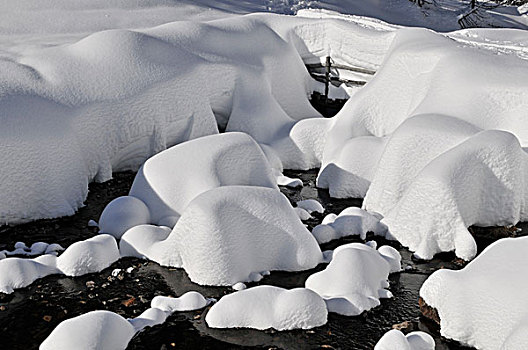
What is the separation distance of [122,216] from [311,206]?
2.30 metres

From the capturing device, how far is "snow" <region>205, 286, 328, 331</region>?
6.09 metres

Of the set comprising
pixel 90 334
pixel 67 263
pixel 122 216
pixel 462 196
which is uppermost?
pixel 462 196

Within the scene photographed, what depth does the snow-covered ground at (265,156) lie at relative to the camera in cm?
623

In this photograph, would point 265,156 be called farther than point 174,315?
Yes

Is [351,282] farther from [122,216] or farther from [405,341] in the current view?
[122,216]

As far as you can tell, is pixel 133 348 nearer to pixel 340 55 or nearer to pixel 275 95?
pixel 275 95

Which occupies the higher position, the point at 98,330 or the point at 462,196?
the point at 462,196

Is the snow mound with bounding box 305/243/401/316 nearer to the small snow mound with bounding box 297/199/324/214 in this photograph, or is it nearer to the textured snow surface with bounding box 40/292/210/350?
the textured snow surface with bounding box 40/292/210/350

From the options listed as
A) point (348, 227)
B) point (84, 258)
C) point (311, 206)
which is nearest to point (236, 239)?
point (84, 258)

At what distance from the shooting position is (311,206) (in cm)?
900

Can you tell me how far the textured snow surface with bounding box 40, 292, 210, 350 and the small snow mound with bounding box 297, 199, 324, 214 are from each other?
10.2ft

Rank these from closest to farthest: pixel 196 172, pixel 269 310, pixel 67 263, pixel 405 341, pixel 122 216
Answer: pixel 405 341 → pixel 269 310 → pixel 67 263 → pixel 122 216 → pixel 196 172

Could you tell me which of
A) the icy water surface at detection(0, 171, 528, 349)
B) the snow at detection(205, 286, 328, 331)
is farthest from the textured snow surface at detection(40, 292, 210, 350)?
the snow at detection(205, 286, 328, 331)

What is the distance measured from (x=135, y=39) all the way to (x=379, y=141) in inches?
149
